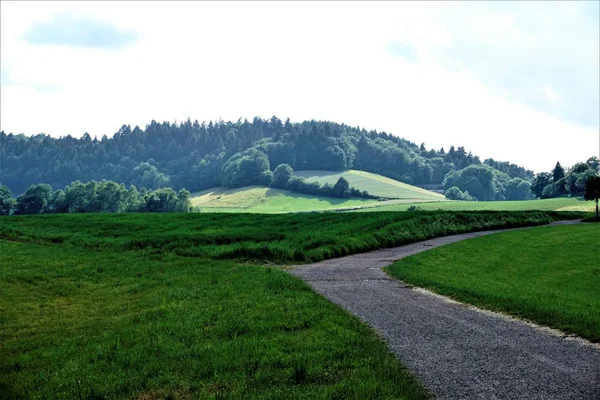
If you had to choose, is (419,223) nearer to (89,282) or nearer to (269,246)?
(269,246)

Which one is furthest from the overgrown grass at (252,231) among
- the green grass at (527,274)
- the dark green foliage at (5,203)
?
the dark green foliage at (5,203)

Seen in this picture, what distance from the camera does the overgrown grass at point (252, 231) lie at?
125ft

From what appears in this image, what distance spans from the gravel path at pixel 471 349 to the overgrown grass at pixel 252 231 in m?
14.5

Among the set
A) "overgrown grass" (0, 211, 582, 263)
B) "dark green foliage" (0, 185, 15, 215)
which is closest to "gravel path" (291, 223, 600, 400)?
"overgrown grass" (0, 211, 582, 263)

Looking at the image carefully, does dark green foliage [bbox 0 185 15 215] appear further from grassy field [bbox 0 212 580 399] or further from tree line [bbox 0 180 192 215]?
grassy field [bbox 0 212 580 399]

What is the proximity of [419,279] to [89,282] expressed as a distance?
17199 mm

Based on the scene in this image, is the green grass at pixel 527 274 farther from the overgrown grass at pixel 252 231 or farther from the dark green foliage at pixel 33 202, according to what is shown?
the dark green foliage at pixel 33 202

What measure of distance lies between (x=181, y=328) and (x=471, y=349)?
8594 millimetres

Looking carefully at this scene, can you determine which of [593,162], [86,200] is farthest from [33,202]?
[593,162]

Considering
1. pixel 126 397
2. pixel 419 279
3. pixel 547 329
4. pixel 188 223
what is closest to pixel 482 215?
pixel 188 223

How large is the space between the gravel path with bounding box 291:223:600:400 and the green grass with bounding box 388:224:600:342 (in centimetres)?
133

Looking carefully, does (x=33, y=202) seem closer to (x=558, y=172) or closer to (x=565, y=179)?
(x=565, y=179)

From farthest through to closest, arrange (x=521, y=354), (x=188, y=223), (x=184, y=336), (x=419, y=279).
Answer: (x=188, y=223) < (x=419, y=279) < (x=184, y=336) < (x=521, y=354)

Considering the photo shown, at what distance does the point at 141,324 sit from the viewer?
691 inches
